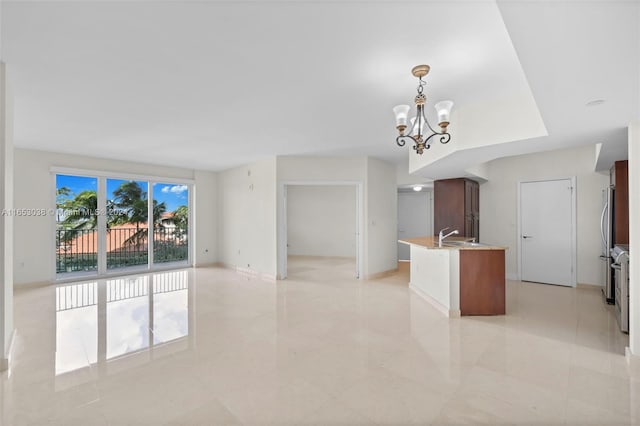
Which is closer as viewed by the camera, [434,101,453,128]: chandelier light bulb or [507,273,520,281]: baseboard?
[434,101,453,128]: chandelier light bulb

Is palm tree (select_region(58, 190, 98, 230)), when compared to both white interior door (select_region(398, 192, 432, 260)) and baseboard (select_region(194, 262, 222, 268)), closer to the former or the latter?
baseboard (select_region(194, 262, 222, 268))

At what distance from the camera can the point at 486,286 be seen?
4.04 metres

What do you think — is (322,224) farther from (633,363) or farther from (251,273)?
(633,363)

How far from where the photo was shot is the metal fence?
20.3 ft

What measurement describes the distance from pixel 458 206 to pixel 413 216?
99.8 inches

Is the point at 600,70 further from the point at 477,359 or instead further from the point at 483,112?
the point at 477,359

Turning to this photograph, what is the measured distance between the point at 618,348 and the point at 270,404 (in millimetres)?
3346

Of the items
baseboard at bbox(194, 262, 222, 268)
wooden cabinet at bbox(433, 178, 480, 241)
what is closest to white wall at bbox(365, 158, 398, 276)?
wooden cabinet at bbox(433, 178, 480, 241)

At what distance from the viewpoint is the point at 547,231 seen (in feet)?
19.1

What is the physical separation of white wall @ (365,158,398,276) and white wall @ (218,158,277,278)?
1.92m

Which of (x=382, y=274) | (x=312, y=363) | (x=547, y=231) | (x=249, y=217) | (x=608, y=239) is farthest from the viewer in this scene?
(x=249, y=217)

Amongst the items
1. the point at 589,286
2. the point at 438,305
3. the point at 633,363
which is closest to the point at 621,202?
the point at 589,286

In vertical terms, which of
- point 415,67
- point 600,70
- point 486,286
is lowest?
point 486,286

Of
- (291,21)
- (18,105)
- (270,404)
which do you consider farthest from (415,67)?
(18,105)
